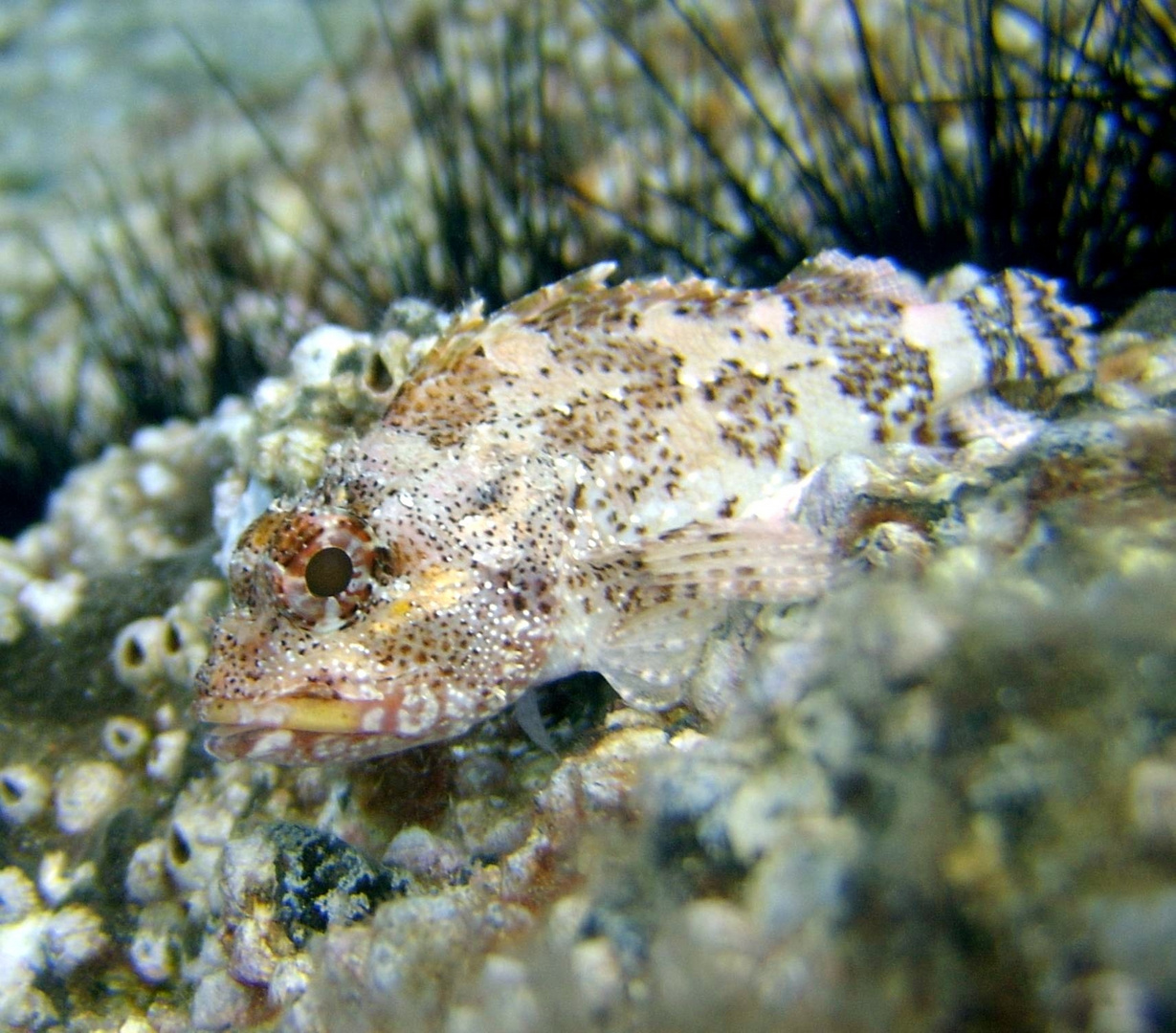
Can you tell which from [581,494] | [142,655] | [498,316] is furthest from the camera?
[142,655]

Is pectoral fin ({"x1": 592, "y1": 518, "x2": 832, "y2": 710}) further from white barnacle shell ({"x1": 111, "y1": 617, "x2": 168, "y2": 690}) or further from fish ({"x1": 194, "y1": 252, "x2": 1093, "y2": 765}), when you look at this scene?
white barnacle shell ({"x1": 111, "y1": 617, "x2": 168, "y2": 690})

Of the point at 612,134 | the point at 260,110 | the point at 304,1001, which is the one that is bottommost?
the point at 304,1001

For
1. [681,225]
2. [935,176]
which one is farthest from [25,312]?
[935,176]

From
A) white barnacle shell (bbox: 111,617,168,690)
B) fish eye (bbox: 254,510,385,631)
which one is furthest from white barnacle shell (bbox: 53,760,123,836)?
fish eye (bbox: 254,510,385,631)

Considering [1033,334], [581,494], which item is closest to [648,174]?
[1033,334]

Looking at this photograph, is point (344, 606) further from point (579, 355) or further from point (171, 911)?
point (171, 911)

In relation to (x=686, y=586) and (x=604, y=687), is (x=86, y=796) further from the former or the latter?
(x=686, y=586)
